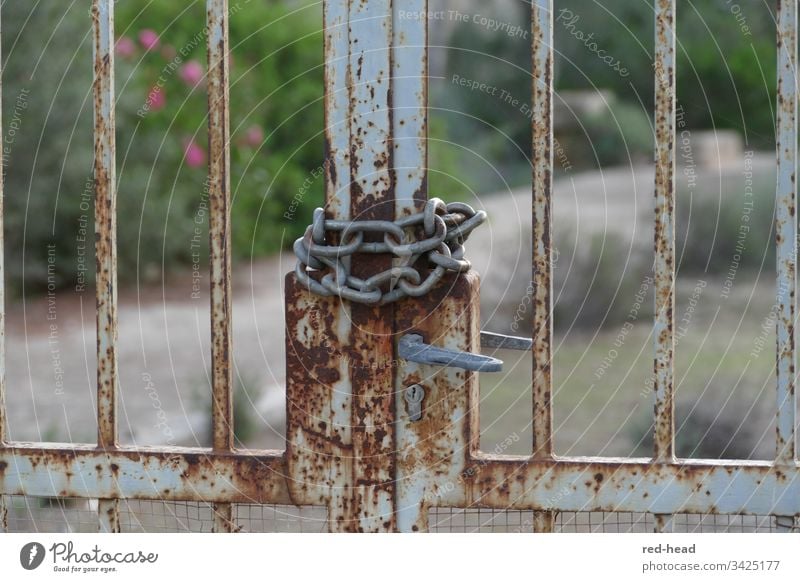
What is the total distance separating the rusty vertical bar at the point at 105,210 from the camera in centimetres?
160

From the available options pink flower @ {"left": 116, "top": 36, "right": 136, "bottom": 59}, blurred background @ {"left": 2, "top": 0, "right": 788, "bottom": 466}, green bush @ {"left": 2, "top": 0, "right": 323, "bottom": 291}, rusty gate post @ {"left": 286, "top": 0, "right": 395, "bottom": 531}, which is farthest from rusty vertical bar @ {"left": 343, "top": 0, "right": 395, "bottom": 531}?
pink flower @ {"left": 116, "top": 36, "right": 136, "bottom": 59}

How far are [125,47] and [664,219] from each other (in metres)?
7.45

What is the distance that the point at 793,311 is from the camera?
1.52 meters

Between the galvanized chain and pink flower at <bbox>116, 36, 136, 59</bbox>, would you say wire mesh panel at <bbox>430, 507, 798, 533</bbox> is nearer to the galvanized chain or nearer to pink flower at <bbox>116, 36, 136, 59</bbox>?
the galvanized chain

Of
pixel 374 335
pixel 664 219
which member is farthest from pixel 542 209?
pixel 374 335

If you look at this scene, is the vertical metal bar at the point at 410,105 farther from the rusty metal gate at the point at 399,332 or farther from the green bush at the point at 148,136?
the green bush at the point at 148,136

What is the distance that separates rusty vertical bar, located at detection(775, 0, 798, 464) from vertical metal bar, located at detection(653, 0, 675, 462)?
0.14m

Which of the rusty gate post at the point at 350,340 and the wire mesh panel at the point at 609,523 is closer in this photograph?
the rusty gate post at the point at 350,340

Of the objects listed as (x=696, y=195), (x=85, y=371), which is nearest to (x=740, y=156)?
(x=696, y=195)

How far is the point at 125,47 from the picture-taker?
27.5 feet

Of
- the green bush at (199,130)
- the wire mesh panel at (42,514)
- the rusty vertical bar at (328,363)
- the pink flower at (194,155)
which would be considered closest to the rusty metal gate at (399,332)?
the rusty vertical bar at (328,363)

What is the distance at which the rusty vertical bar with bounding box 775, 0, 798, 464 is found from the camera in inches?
59.1

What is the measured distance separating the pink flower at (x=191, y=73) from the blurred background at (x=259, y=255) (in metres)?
0.04

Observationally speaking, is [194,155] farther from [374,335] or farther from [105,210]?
[374,335]
